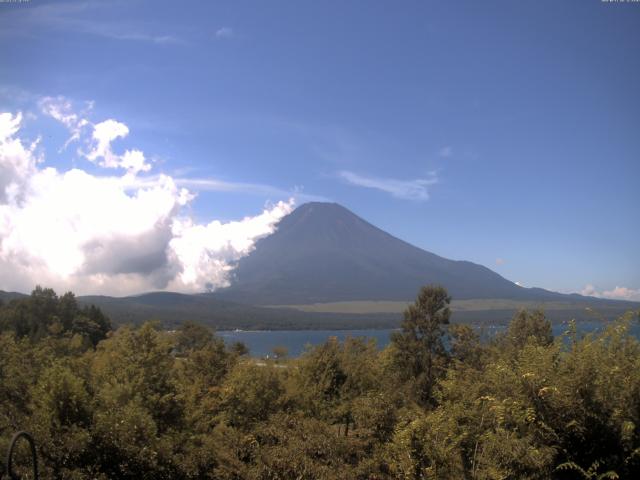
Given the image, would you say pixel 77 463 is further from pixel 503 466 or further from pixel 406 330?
pixel 406 330

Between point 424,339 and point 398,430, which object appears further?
point 424,339

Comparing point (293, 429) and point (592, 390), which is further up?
point (592, 390)

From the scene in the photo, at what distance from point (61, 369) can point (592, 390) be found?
8.06 metres

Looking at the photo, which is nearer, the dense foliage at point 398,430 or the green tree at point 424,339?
the dense foliage at point 398,430

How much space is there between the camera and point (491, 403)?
699 centimetres

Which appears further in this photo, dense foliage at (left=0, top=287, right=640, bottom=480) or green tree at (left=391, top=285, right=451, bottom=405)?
green tree at (left=391, top=285, right=451, bottom=405)

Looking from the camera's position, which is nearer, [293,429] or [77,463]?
[77,463]

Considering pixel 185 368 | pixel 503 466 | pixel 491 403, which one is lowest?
pixel 185 368

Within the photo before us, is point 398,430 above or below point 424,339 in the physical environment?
above

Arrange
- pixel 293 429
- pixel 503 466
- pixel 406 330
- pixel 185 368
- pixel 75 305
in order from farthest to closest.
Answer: pixel 75 305 < pixel 406 330 < pixel 185 368 < pixel 293 429 < pixel 503 466

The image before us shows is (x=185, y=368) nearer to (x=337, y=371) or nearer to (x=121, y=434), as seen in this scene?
(x=337, y=371)

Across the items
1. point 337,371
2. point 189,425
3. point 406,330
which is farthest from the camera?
point 406,330

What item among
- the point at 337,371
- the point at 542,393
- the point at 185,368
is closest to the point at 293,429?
the point at 542,393

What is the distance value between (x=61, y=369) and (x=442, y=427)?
6224 millimetres
